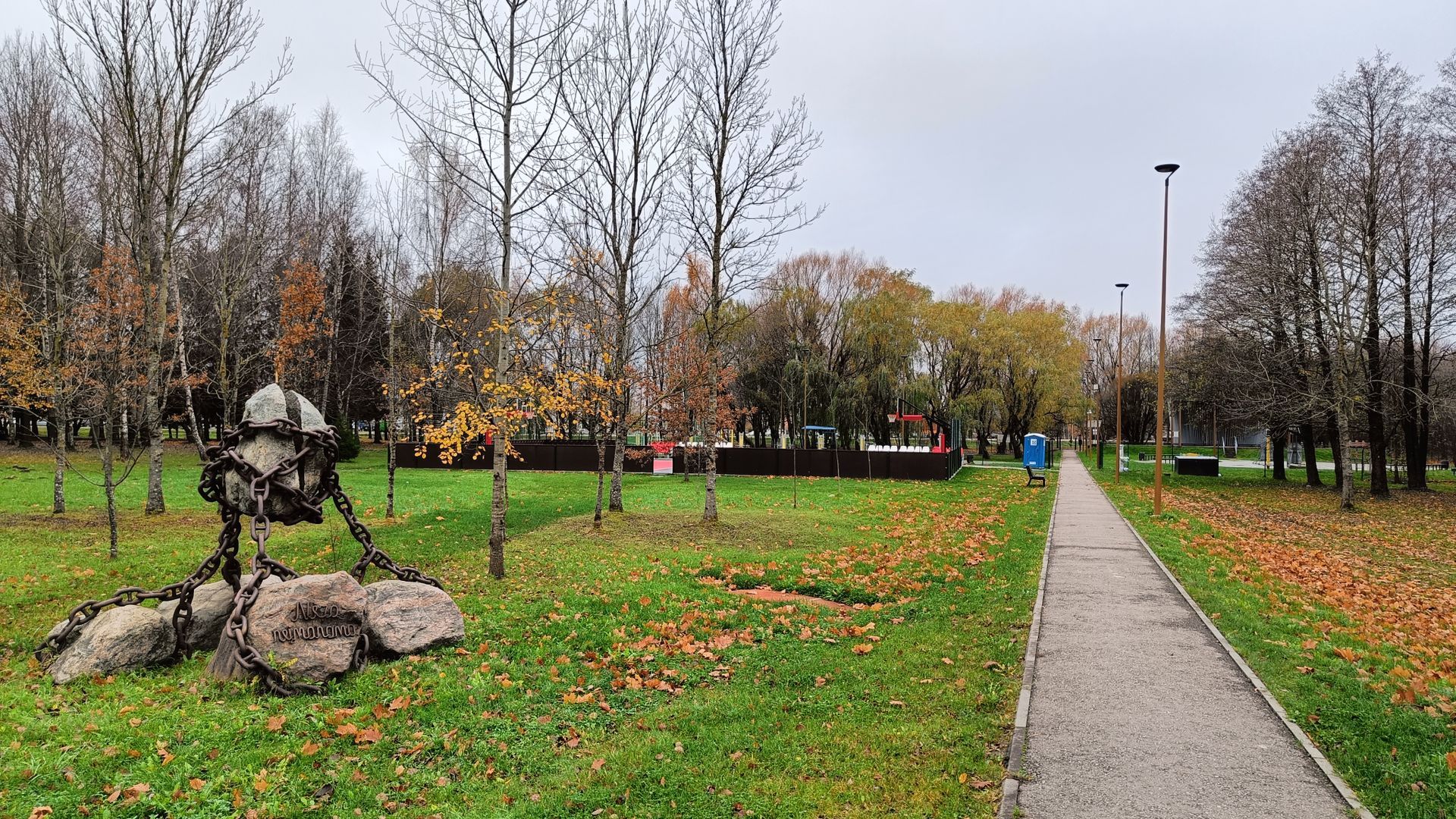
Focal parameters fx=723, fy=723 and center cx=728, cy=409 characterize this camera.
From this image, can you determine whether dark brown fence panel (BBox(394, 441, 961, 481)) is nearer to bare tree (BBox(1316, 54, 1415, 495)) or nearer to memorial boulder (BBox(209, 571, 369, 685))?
bare tree (BBox(1316, 54, 1415, 495))

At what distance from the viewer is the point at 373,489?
2145cm

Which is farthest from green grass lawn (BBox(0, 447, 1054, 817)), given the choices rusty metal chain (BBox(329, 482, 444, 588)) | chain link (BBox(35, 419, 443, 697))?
rusty metal chain (BBox(329, 482, 444, 588))

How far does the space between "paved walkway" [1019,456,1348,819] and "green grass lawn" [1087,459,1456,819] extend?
0.34 metres

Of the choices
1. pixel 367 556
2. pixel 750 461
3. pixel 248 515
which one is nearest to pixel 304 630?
pixel 248 515

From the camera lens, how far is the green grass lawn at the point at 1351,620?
4.87 m

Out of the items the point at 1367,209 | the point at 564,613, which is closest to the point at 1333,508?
the point at 1367,209

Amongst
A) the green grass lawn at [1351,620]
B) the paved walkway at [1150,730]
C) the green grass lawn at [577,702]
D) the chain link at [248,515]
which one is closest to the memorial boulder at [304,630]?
the chain link at [248,515]

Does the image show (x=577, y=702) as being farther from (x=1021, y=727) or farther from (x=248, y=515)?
(x=248, y=515)

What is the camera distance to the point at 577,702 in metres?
5.67

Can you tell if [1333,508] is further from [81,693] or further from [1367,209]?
[81,693]

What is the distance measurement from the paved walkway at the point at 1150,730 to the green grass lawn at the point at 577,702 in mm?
365

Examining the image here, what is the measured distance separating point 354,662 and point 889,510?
15.0 metres

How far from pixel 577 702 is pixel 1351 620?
883 centimetres

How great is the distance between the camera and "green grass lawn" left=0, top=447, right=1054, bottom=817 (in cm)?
420
